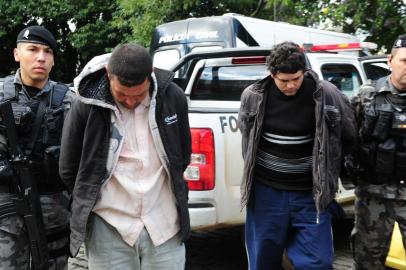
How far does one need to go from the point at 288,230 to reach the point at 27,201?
5.11ft

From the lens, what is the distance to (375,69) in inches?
227

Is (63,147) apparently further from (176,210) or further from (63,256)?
(63,256)

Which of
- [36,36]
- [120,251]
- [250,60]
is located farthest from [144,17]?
[120,251]

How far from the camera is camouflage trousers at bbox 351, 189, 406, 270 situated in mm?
3012

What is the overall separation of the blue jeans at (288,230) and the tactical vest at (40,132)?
1.22 meters

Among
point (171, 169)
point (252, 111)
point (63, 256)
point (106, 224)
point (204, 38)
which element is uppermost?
point (204, 38)

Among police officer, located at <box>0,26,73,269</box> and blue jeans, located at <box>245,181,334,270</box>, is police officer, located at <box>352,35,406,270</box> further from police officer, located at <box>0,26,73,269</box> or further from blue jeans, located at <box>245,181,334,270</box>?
police officer, located at <box>0,26,73,269</box>

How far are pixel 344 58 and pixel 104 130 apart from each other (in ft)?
11.8

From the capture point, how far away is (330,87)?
9.78 ft

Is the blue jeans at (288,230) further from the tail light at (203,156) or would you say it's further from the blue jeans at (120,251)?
the blue jeans at (120,251)

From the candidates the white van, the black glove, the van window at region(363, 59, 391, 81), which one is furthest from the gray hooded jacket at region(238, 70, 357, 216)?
the white van

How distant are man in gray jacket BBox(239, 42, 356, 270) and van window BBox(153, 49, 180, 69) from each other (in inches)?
189

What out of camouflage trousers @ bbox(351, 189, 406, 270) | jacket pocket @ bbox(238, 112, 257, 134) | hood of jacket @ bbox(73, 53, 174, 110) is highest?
hood of jacket @ bbox(73, 53, 174, 110)

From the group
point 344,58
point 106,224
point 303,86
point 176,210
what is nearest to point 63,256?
point 106,224
